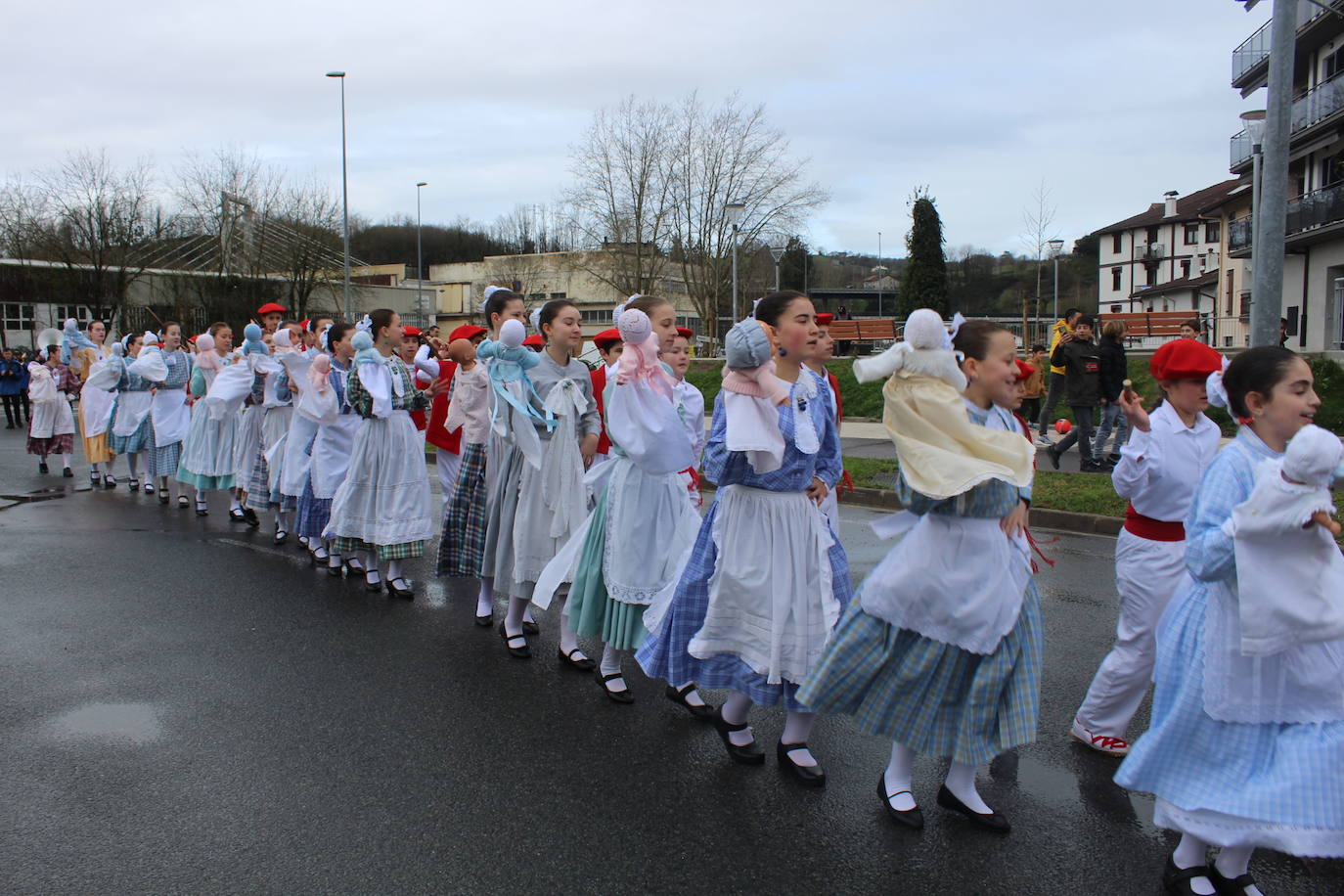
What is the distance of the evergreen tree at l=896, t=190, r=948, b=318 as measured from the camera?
52.2 metres

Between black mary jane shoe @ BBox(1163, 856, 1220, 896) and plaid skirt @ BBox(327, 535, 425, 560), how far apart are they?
534 centimetres

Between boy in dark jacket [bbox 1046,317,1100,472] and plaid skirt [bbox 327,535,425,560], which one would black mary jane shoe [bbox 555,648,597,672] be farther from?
boy in dark jacket [bbox 1046,317,1100,472]

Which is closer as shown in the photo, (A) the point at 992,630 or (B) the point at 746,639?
(A) the point at 992,630

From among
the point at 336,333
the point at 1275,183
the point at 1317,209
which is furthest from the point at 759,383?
the point at 1317,209

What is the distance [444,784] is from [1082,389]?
11403 millimetres

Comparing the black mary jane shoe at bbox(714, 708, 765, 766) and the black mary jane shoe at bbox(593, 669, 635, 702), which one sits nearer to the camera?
the black mary jane shoe at bbox(714, 708, 765, 766)

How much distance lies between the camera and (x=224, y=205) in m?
43.2

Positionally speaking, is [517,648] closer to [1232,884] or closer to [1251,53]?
[1232,884]

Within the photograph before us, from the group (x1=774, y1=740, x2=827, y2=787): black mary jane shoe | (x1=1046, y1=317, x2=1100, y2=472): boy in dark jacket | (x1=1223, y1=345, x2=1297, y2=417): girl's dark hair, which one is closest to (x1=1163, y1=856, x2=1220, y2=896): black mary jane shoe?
(x1=774, y1=740, x2=827, y2=787): black mary jane shoe

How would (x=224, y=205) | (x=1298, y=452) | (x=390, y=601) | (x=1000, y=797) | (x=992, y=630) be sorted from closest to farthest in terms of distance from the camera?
(x=1298, y=452)
(x=992, y=630)
(x=1000, y=797)
(x=390, y=601)
(x=224, y=205)

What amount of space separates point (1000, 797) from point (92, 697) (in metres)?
4.43

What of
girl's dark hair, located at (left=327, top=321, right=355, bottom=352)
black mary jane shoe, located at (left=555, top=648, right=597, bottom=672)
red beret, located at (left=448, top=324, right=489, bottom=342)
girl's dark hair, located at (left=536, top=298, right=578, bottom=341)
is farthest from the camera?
girl's dark hair, located at (left=327, top=321, right=355, bottom=352)

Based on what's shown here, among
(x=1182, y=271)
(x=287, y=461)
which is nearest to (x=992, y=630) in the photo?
(x=287, y=461)

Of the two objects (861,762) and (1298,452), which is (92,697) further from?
(1298,452)
